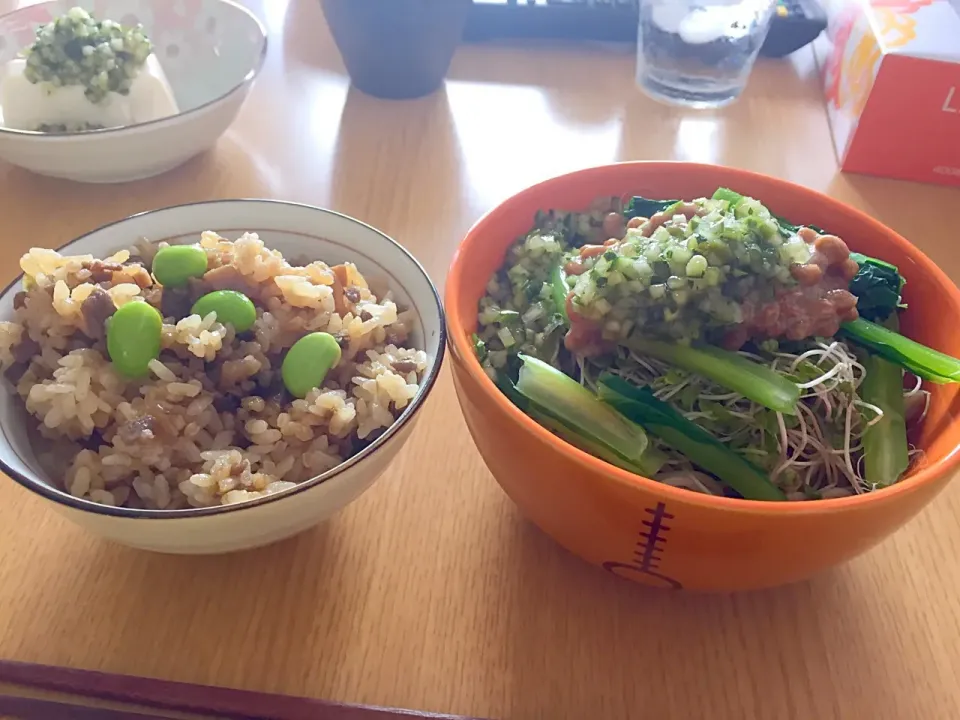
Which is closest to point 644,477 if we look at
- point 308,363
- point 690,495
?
point 690,495

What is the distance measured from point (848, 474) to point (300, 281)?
54cm

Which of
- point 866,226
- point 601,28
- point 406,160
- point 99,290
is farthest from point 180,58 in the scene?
point 866,226

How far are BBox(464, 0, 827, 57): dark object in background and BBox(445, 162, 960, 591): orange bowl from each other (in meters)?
0.94

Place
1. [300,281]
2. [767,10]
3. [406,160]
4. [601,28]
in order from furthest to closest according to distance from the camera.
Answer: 1. [601,28]
2. [767,10]
3. [406,160]
4. [300,281]

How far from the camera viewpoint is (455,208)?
1220mm

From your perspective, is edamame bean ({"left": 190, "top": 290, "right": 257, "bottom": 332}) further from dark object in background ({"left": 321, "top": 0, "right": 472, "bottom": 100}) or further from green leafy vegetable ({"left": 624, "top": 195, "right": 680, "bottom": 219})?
dark object in background ({"left": 321, "top": 0, "right": 472, "bottom": 100})

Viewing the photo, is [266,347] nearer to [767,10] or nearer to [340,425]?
[340,425]

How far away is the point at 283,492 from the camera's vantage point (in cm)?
62

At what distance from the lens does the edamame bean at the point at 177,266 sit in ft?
2.58

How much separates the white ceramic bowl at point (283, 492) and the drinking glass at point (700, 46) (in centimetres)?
89

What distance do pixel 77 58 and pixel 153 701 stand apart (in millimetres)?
981

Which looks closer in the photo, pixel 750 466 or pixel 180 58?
pixel 750 466

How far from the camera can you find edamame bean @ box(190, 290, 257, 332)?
756mm

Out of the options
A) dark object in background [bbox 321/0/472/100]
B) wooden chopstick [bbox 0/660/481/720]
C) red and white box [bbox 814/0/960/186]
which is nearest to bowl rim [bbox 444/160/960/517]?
wooden chopstick [bbox 0/660/481/720]
